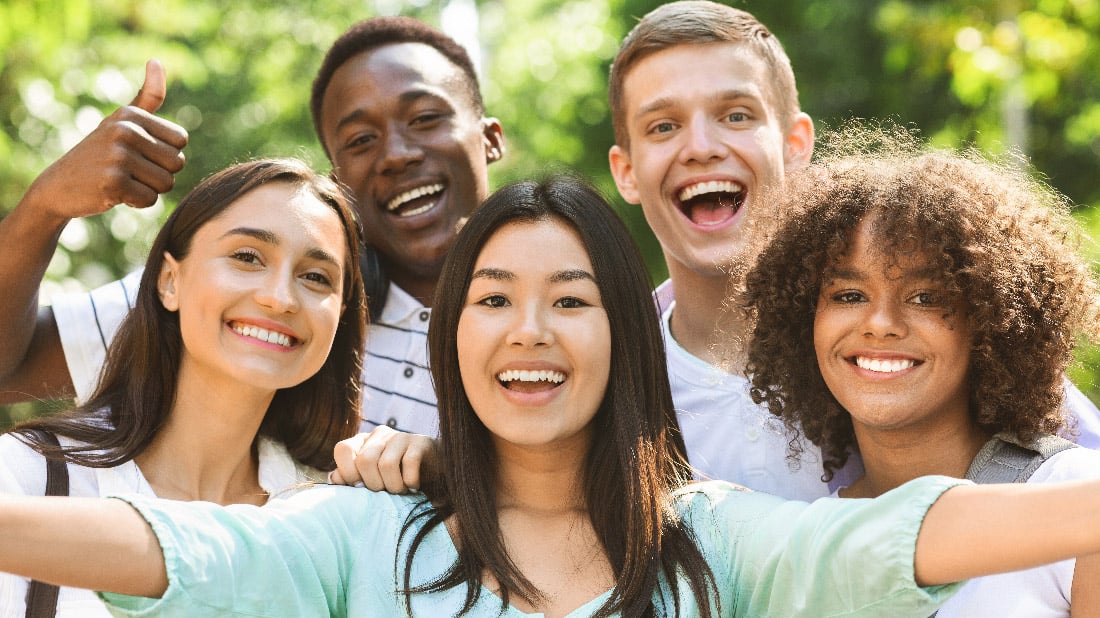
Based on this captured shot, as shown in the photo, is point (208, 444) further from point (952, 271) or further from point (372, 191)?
point (952, 271)

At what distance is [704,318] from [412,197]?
121 cm

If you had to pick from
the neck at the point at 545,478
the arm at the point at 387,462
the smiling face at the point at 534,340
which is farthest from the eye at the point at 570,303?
the arm at the point at 387,462

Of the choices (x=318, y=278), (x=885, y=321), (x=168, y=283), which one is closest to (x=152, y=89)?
(x=168, y=283)

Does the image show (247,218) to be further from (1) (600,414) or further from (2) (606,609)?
(2) (606,609)

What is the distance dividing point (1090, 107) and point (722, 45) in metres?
6.65

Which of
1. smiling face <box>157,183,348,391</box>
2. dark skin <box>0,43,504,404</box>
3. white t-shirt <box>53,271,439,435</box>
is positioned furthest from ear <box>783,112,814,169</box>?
smiling face <box>157,183,348,391</box>

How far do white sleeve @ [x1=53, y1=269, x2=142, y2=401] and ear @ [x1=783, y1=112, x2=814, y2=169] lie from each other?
223 cm

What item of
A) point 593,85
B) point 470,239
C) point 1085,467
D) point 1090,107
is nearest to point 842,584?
point 1085,467

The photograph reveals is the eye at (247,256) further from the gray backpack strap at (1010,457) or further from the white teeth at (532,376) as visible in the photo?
the gray backpack strap at (1010,457)

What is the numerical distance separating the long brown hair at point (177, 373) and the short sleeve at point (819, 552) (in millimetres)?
1367

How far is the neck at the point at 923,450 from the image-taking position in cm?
333

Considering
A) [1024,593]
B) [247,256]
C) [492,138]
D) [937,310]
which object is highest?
[492,138]

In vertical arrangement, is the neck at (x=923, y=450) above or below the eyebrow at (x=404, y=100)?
below

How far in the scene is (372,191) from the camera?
4828 millimetres
